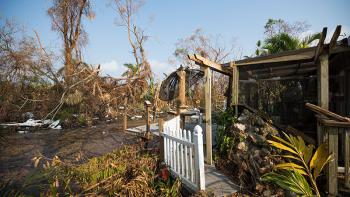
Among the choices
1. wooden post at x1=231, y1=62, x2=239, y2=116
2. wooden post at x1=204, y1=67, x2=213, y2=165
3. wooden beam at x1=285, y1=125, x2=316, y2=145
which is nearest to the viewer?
wooden beam at x1=285, y1=125, x2=316, y2=145

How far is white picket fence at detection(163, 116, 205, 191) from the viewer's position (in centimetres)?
319

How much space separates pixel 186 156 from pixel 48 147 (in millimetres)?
6892

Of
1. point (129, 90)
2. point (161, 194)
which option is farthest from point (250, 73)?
point (129, 90)

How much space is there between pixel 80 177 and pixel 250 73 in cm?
529

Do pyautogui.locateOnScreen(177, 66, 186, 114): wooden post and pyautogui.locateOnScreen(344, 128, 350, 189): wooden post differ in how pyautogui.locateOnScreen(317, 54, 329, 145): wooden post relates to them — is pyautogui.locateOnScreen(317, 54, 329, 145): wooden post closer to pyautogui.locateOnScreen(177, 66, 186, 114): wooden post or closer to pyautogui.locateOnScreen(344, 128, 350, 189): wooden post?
pyautogui.locateOnScreen(344, 128, 350, 189): wooden post

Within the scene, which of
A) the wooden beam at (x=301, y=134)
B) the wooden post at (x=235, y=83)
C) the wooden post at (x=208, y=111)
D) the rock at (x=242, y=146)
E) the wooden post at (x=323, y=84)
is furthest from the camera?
the wooden post at (x=235, y=83)

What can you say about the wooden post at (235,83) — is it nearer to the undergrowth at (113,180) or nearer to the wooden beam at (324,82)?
the wooden beam at (324,82)

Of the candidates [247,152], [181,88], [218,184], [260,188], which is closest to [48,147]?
[181,88]

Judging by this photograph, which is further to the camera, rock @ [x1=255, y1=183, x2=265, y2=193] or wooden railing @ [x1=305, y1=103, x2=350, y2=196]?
rock @ [x1=255, y1=183, x2=265, y2=193]

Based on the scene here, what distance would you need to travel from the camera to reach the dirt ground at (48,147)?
5934mm

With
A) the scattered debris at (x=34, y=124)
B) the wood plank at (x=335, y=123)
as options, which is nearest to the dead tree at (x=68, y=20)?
the scattered debris at (x=34, y=124)

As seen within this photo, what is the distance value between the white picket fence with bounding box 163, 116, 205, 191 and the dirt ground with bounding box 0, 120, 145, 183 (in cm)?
262

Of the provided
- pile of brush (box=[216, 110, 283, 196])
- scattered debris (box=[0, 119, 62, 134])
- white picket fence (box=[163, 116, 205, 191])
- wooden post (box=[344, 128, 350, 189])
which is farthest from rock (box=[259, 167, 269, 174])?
A: scattered debris (box=[0, 119, 62, 134])

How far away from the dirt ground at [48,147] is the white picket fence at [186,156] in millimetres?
2617
